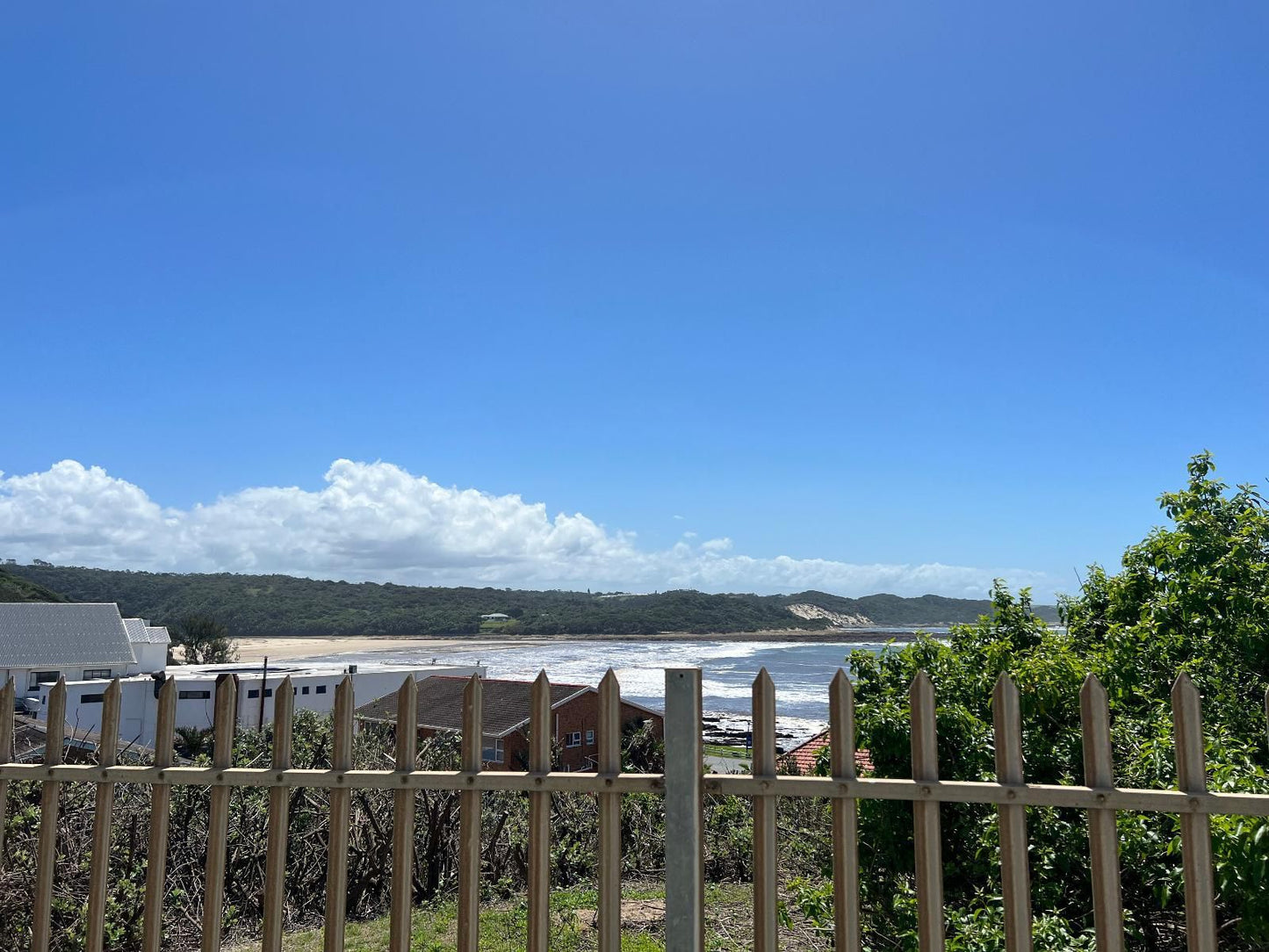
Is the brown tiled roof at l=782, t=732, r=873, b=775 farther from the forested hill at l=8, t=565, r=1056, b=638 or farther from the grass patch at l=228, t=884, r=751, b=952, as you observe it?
the forested hill at l=8, t=565, r=1056, b=638

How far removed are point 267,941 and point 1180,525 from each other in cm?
514

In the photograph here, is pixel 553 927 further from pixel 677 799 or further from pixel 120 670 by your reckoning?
pixel 120 670

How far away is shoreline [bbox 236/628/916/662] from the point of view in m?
115

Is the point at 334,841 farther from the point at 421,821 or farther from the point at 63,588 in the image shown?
the point at 63,588

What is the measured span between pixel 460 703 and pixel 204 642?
55846mm

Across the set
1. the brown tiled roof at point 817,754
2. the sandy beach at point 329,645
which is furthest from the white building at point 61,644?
the brown tiled roof at point 817,754

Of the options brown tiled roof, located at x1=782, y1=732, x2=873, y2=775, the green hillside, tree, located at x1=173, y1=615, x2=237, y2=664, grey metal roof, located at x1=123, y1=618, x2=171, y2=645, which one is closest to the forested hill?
the green hillside

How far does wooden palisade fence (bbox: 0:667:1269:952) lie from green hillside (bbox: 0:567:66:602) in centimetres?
8349

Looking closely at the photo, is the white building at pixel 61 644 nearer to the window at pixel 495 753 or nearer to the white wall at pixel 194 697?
the white wall at pixel 194 697

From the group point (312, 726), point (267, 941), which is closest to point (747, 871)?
point (267, 941)

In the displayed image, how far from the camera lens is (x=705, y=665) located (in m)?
85.8

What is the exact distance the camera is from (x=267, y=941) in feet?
10.6

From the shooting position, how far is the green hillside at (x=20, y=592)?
7338cm

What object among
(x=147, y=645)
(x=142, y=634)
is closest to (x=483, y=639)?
(x=142, y=634)
